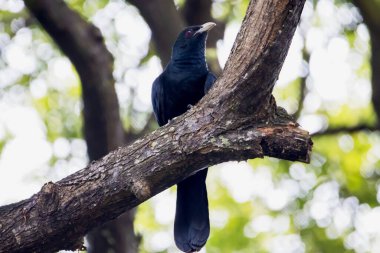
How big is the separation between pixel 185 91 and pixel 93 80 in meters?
0.96

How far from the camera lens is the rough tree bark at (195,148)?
3945mm

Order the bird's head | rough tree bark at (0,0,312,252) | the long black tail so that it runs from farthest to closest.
A: the bird's head < the long black tail < rough tree bark at (0,0,312,252)

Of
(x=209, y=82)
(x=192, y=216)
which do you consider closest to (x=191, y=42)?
(x=209, y=82)

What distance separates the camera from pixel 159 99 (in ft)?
19.2

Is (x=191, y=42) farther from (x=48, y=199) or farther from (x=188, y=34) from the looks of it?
(x=48, y=199)

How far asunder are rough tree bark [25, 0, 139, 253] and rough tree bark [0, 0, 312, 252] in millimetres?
1813

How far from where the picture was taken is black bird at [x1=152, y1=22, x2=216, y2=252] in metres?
5.11

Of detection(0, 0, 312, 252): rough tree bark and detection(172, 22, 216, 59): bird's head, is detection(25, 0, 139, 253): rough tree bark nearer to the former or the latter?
detection(172, 22, 216, 59): bird's head

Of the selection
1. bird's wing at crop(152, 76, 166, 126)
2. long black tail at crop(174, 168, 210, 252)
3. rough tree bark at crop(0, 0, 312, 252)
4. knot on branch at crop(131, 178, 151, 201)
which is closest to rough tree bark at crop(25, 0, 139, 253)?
bird's wing at crop(152, 76, 166, 126)

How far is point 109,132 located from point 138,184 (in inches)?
88.6

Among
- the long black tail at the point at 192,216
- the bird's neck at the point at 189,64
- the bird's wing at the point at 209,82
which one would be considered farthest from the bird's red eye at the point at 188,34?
the long black tail at the point at 192,216

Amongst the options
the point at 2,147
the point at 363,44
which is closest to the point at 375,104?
the point at 363,44

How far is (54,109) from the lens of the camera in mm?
8758

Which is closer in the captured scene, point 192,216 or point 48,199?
point 48,199
